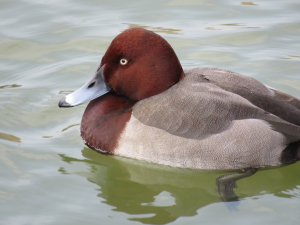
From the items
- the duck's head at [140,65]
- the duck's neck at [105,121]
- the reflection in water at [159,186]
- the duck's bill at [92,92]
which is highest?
the duck's head at [140,65]

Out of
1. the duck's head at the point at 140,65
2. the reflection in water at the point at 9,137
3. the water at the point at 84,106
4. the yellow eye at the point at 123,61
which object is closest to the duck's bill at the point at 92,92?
the duck's head at the point at 140,65

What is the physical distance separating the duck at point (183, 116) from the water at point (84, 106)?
21 cm

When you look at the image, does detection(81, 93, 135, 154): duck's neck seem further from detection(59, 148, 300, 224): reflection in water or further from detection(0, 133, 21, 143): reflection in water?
detection(0, 133, 21, 143): reflection in water

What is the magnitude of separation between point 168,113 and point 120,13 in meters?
4.01

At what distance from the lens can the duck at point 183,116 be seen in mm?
3621

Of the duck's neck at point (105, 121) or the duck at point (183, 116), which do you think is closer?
the duck at point (183, 116)

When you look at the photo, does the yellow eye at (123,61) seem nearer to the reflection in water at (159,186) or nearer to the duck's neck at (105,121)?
the duck's neck at (105,121)

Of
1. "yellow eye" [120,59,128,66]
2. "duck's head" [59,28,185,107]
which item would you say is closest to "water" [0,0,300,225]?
"duck's head" [59,28,185,107]

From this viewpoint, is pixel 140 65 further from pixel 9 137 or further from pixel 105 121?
pixel 9 137

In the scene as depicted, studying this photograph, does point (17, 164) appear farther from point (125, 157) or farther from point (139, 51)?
point (139, 51)

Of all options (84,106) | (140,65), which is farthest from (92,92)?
(84,106)

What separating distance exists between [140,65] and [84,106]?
1.36m

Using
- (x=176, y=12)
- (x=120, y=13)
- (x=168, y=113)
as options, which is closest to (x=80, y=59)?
(x=120, y=13)

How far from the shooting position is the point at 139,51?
3.92 metres
